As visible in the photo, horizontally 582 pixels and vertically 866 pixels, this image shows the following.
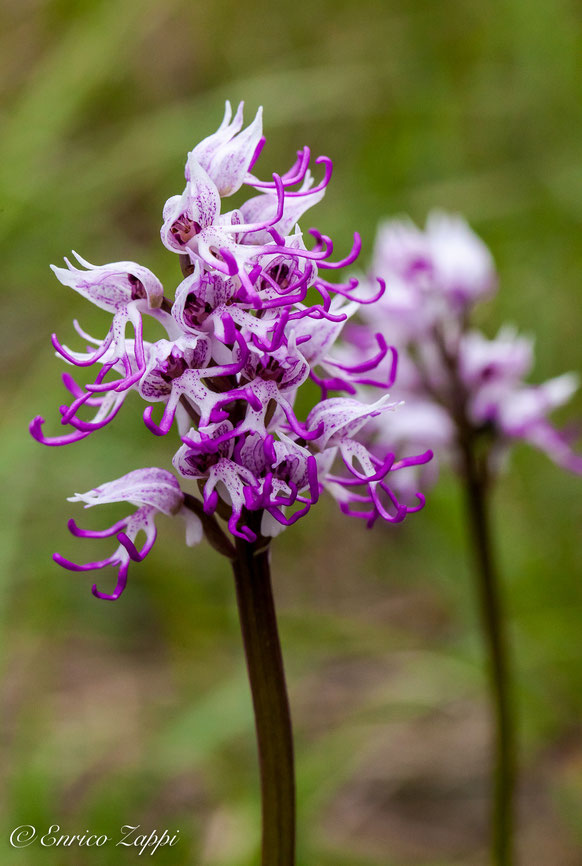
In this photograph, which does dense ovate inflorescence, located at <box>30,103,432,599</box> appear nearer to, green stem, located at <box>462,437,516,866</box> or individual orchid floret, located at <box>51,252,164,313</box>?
individual orchid floret, located at <box>51,252,164,313</box>

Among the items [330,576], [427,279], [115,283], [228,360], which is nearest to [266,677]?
[228,360]

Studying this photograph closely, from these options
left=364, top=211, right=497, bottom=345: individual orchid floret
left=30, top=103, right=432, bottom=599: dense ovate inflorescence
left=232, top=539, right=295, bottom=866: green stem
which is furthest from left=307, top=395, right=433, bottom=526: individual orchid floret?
left=364, top=211, right=497, bottom=345: individual orchid floret

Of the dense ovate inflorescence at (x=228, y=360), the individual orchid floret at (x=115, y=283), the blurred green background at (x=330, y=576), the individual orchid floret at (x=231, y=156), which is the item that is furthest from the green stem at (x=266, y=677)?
the blurred green background at (x=330, y=576)

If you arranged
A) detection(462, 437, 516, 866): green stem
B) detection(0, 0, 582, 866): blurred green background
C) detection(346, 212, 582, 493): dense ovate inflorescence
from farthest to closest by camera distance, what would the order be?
detection(0, 0, 582, 866): blurred green background < detection(346, 212, 582, 493): dense ovate inflorescence < detection(462, 437, 516, 866): green stem

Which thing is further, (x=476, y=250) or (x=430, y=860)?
(x=430, y=860)

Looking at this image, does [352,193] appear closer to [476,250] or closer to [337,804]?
[476,250]

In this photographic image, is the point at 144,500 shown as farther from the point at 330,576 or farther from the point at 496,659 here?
the point at 330,576

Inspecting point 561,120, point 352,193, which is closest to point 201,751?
point 352,193
